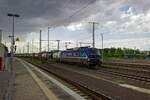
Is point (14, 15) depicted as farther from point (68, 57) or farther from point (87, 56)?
point (68, 57)

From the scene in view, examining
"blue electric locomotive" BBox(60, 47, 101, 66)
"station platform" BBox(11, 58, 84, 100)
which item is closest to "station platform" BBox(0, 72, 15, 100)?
"station platform" BBox(11, 58, 84, 100)

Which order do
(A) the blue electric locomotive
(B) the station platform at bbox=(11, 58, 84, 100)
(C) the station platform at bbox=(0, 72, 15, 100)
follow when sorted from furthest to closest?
(A) the blue electric locomotive < (B) the station platform at bbox=(11, 58, 84, 100) < (C) the station platform at bbox=(0, 72, 15, 100)

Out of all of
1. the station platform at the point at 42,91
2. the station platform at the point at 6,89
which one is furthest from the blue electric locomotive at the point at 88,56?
the station platform at the point at 6,89

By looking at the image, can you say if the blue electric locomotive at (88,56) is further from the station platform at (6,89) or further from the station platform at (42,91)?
the station platform at (6,89)

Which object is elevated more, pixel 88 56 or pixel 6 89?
pixel 88 56

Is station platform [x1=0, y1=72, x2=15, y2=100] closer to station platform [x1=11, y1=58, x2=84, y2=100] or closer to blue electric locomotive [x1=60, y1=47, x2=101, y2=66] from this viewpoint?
station platform [x1=11, y1=58, x2=84, y2=100]

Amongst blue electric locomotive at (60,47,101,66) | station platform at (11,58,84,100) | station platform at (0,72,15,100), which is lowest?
station platform at (11,58,84,100)

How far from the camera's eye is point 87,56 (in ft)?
147

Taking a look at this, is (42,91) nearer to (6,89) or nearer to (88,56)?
(6,89)

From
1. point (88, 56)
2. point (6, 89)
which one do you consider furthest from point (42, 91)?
point (88, 56)

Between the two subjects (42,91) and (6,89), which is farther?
(6,89)

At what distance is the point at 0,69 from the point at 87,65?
1525 centimetres

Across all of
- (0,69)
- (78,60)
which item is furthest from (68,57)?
(0,69)

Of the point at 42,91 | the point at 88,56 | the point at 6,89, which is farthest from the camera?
the point at 88,56
